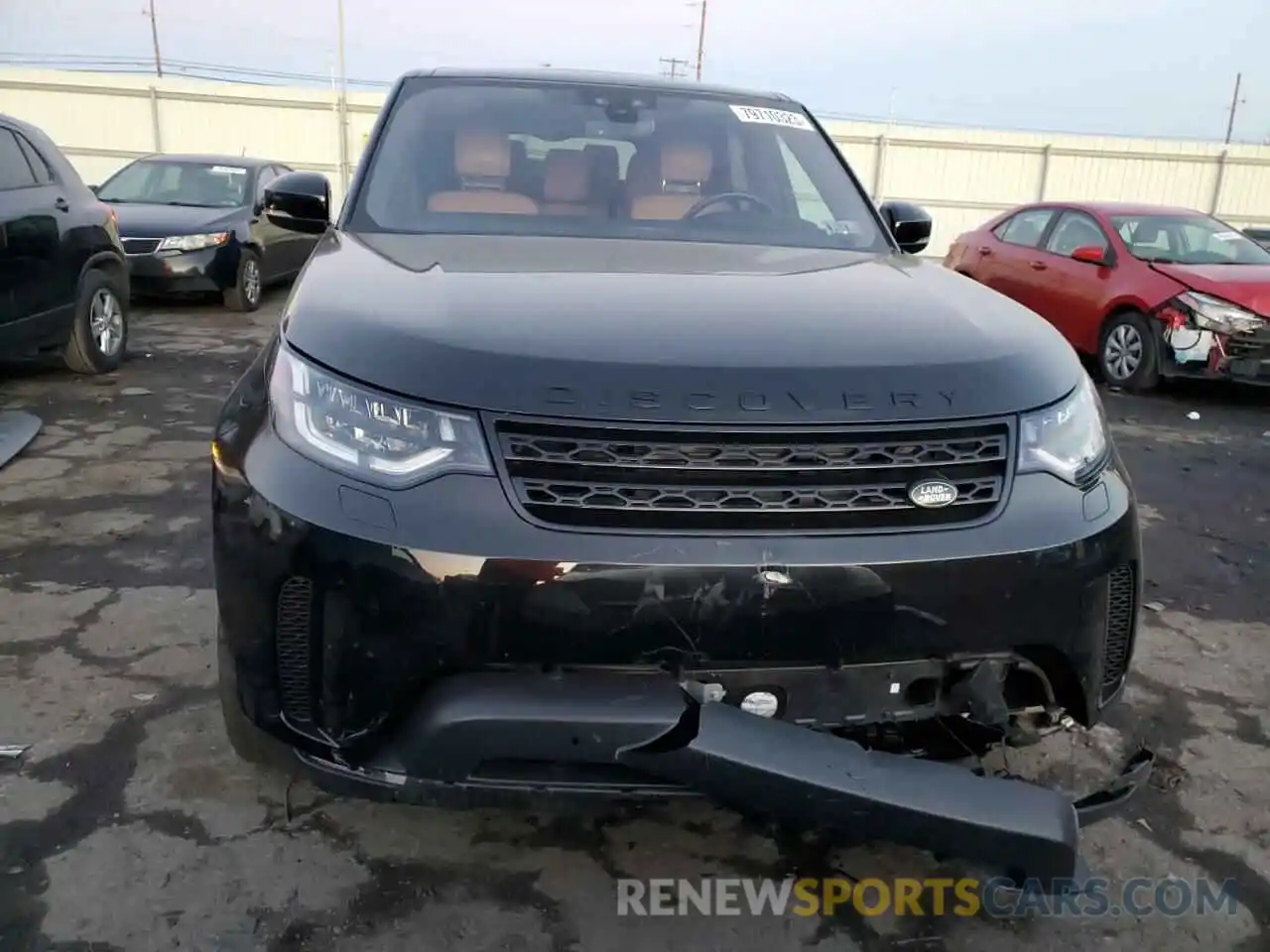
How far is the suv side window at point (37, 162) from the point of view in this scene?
6048 mm

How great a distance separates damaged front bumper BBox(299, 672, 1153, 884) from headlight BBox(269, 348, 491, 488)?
361 mm

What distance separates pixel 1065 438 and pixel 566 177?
5.64ft

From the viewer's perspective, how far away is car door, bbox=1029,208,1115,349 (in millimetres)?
7898

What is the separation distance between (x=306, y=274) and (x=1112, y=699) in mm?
1928

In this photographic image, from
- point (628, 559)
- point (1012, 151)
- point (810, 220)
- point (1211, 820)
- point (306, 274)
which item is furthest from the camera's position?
point (1012, 151)

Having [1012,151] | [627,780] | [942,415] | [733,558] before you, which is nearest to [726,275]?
[942,415]

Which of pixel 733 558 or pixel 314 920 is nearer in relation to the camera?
pixel 733 558

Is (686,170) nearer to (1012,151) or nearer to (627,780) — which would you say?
(627,780)

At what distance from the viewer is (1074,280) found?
26.8 ft

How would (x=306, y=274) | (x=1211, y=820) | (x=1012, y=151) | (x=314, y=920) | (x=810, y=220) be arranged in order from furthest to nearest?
(x=1012, y=151)
(x=810, y=220)
(x=1211, y=820)
(x=306, y=274)
(x=314, y=920)

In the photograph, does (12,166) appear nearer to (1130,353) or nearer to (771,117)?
(771,117)

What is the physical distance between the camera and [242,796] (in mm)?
2381
